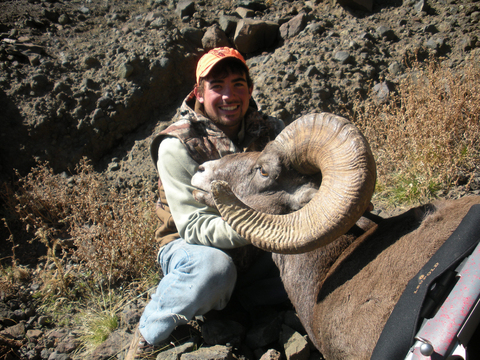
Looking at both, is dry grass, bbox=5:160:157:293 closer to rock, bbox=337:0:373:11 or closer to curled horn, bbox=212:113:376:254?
curled horn, bbox=212:113:376:254

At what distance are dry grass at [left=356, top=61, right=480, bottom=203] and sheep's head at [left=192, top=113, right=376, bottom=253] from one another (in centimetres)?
244

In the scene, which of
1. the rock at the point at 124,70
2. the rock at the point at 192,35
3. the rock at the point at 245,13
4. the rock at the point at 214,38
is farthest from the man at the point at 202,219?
the rock at the point at 245,13

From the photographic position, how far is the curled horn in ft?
6.79

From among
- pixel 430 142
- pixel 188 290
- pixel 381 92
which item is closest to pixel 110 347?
pixel 188 290

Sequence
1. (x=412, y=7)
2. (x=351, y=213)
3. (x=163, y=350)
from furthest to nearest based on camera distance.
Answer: (x=412, y=7)
(x=163, y=350)
(x=351, y=213)

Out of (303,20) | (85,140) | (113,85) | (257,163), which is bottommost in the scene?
(257,163)

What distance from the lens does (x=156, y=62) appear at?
7082 mm

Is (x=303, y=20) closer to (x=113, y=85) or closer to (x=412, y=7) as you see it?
(x=412, y=7)

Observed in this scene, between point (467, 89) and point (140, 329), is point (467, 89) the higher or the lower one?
the higher one

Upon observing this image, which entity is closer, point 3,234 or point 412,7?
point 3,234

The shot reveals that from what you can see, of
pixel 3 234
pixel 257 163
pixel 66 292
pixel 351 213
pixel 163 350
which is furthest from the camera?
pixel 3 234

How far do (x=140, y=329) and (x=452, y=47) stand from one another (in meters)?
7.12

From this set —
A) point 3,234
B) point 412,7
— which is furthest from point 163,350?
point 412,7

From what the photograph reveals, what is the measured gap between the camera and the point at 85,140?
670 cm
